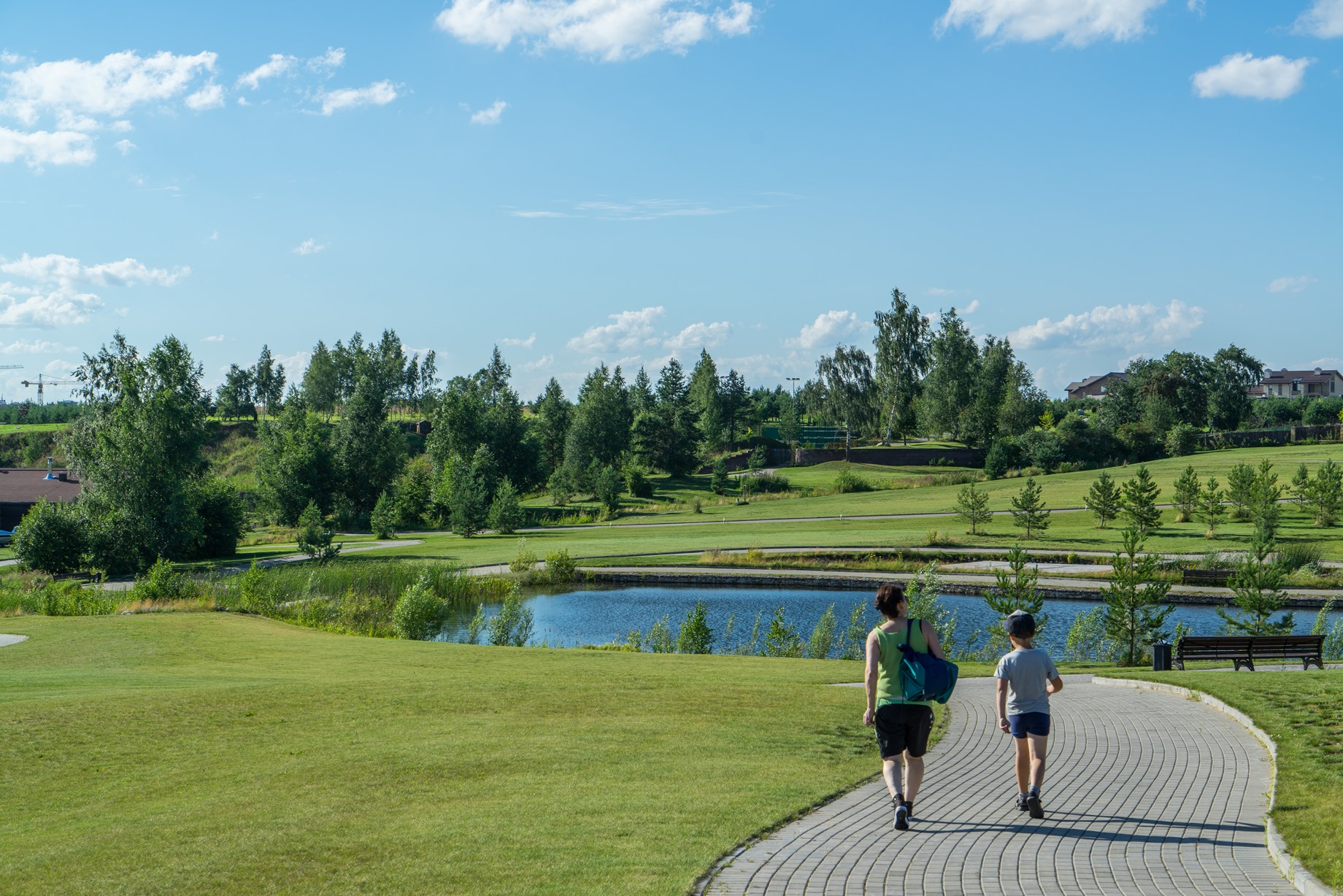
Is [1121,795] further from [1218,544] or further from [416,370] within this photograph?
[416,370]

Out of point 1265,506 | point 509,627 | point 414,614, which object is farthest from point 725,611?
point 1265,506

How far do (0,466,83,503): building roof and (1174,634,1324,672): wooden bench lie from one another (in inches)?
2516

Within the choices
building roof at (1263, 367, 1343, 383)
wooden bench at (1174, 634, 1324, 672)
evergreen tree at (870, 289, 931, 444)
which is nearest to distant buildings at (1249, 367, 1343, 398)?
building roof at (1263, 367, 1343, 383)

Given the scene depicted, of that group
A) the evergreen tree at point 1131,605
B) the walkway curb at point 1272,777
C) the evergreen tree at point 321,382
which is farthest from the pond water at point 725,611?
the evergreen tree at point 321,382

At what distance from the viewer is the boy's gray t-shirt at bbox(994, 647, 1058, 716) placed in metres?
9.32

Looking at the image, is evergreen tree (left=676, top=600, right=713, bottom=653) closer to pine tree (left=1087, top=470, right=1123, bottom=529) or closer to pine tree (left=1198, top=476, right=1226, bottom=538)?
pine tree (left=1087, top=470, right=1123, bottom=529)

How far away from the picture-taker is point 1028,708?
9383 millimetres

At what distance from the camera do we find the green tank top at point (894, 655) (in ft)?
28.9

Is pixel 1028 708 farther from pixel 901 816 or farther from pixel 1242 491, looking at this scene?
pixel 1242 491

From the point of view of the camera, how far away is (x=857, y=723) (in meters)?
13.8

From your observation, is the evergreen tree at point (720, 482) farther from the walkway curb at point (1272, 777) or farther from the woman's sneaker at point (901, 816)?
the woman's sneaker at point (901, 816)

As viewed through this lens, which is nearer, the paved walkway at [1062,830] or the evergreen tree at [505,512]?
the paved walkway at [1062,830]

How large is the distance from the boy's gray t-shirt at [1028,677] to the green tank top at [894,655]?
104cm

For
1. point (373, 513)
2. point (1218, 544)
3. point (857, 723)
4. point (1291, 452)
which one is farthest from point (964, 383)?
point (857, 723)
